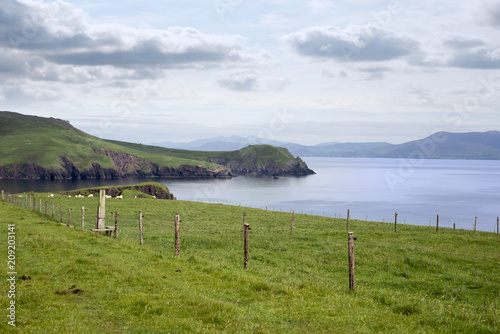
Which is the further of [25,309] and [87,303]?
[87,303]

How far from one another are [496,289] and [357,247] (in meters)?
10.7

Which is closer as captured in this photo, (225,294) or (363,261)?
(225,294)

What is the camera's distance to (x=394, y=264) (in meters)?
24.8

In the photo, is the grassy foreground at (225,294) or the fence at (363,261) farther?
the fence at (363,261)

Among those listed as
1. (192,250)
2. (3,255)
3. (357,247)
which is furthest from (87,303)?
(357,247)

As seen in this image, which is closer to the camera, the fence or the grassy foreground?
the grassy foreground

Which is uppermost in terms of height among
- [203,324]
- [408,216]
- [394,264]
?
[203,324]

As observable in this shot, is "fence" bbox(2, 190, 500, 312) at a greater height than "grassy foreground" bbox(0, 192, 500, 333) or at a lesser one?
lesser

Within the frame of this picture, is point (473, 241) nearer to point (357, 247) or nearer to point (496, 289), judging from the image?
point (357, 247)

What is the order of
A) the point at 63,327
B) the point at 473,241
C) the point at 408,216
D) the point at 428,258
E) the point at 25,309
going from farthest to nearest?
the point at 408,216
the point at 473,241
the point at 428,258
the point at 25,309
the point at 63,327

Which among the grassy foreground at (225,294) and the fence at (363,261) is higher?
the grassy foreground at (225,294)

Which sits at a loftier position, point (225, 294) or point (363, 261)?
point (225, 294)

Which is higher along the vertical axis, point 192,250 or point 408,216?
point 192,250

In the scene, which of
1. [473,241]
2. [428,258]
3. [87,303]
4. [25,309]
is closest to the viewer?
[25,309]
